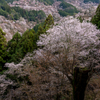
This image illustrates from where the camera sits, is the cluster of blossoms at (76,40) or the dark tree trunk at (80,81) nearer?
the dark tree trunk at (80,81)

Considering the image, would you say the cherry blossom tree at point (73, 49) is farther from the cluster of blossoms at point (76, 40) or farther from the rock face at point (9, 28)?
the rock face at point (9, 28)

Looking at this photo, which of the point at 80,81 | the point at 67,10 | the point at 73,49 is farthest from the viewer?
the point at 67,10

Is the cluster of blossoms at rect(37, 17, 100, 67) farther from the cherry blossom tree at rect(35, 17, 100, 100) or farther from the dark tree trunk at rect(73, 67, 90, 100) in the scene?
the dark tree trunk at rect(73, 67, 90, 100)

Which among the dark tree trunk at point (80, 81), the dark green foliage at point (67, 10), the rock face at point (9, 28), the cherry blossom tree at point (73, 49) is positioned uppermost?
the dark green foliage at point (67, 10)

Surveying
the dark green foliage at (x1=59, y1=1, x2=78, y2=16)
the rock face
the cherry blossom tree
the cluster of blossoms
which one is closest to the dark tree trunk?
the cherry blossom tree

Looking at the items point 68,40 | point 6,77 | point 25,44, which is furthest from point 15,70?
point 68,40

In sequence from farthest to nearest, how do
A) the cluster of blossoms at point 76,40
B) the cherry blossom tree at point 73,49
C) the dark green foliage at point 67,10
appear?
the dark green foliage at point 67,10 < the cluster of blossoms at point 76,40 < the cherry blossom tree at point 73,49

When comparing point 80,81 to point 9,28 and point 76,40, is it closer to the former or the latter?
point 76,40

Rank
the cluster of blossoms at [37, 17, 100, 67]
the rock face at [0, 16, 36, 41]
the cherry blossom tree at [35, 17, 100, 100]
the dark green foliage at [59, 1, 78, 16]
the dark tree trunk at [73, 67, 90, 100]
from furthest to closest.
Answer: the dark green foliage at [59, 1, 78, 16]
the rock face at [0, 16, 36, 41]
the cluster of blossoms at [37, 17, 100, 67]
the cherry blossom tree at [35, 17, 100, 100]
the dark tree trunk at [73, 67, 90, 100]

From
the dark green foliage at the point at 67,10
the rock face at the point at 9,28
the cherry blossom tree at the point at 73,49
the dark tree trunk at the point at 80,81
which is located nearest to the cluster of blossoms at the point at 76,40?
the cherry blossom tree at the point at 73,49

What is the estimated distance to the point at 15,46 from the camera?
1221 centimetres

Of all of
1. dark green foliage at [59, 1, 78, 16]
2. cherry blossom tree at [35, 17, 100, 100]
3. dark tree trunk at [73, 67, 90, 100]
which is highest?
dark green foliage at [59, 1, 78, 16]

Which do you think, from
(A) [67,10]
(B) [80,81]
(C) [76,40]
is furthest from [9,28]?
(A) [67,10]

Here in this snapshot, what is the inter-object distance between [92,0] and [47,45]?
154m
